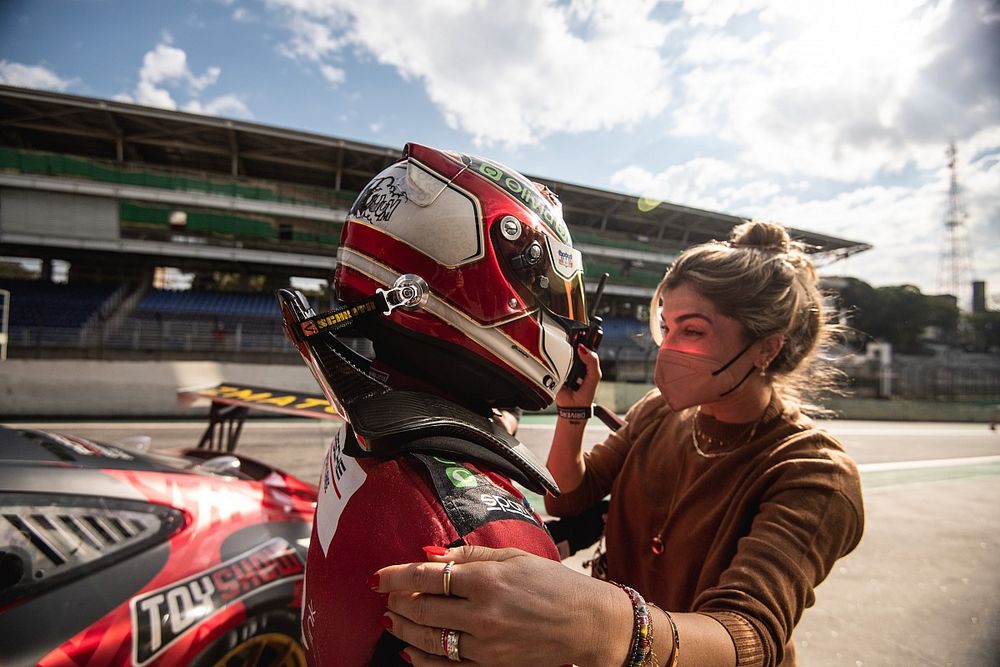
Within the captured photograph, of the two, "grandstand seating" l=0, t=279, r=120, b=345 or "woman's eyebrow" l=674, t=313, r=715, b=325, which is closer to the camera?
"woman's eyebrow" l=674, t=313, r=715, b=325

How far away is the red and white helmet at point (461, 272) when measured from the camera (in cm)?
97

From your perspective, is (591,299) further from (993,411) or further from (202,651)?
(993,411)

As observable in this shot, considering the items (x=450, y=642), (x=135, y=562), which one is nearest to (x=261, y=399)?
(x=135, y=562)

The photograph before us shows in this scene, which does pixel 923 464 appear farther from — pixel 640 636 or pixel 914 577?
pixel 640 636

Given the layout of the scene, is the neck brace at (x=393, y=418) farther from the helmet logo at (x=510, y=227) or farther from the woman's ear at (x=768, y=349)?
the woman's ear at (x=768, y=349)

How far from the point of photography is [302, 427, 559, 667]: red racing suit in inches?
28.0

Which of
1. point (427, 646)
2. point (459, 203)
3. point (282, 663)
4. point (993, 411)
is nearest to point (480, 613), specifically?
point (427, 646)

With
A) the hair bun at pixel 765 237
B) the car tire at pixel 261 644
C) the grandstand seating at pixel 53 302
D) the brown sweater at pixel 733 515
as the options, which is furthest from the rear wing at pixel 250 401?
the grandstand seating at pixel 53 302

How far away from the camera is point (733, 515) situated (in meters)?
1.21

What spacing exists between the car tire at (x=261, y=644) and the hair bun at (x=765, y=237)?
89.1 inches

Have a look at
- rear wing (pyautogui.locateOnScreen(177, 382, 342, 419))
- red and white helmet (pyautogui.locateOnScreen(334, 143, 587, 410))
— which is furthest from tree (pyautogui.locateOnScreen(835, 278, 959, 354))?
red and white helmet (pyautogui.locateOnScreen(334, 143, 587, 410))

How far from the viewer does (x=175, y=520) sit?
1994mm

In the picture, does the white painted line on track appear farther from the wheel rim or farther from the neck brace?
the neck brace

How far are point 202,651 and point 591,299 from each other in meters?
1.91
